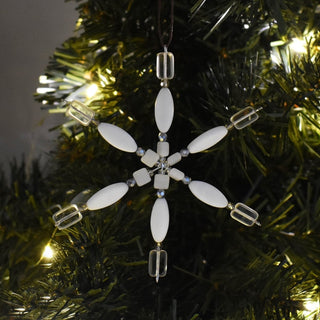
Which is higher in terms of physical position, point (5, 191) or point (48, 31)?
point (48, 31)

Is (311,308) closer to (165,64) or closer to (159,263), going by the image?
(159,263)

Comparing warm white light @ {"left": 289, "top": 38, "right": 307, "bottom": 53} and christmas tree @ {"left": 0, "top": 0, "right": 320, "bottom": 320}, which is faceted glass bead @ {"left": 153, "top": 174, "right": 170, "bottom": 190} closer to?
christmas tree @ {"left": 0, "top": 0, "right": 320, "bottom": 320}

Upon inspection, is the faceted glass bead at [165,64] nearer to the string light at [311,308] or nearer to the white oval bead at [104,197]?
the white oval bead at [104,197]

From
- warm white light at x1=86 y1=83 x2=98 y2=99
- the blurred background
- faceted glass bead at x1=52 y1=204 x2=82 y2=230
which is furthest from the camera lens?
the blurred background

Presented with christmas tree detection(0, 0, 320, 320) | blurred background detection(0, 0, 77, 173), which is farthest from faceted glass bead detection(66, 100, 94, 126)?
blurred background detection(0, 0, 77, 173)

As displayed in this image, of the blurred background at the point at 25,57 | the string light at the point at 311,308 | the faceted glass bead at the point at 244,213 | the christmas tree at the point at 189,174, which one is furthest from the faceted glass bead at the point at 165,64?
the blurred background at the point at 25,57

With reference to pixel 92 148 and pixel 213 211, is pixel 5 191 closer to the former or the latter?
pixel 92 148

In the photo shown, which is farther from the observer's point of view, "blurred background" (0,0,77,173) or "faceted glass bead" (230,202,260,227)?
"blurred background" (0,0,77,173)

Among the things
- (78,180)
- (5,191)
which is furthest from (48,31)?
(78,180)
